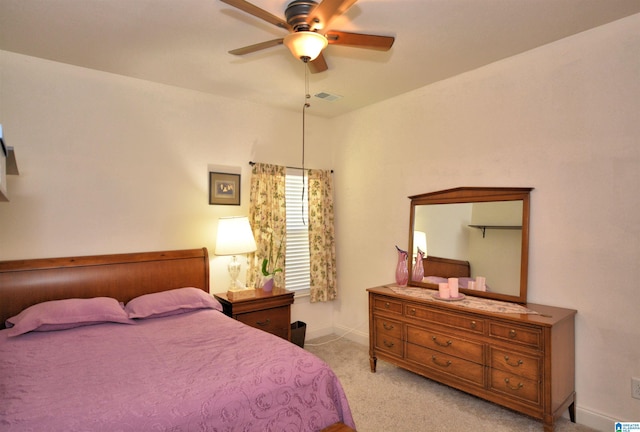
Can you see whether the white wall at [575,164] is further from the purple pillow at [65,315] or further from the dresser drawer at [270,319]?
the purple pillow at [65,315]

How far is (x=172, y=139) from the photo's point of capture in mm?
3594

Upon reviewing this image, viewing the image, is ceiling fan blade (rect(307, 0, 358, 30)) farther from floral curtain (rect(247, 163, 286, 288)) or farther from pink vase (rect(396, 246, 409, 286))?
pink vase (rect(396, 246, 409, 286))

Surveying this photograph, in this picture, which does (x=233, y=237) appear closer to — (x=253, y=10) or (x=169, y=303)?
(x=169, y=303)

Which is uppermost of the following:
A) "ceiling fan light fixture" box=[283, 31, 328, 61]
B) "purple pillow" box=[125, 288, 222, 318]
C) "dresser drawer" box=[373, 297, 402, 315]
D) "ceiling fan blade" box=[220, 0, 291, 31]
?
"ceiling fan blade" box=[220, 0, 291, 31]

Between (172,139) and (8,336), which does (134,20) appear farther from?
(8,336)

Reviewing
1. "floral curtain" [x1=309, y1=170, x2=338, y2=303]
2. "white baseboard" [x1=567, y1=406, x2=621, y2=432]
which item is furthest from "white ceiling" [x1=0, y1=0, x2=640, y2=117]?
"white baseboard" [x1=567, y1=406, x2=621, y2=432]

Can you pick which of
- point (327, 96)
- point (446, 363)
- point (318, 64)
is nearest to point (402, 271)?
point (446, 363)

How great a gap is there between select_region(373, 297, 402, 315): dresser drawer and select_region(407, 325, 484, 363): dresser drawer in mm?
182

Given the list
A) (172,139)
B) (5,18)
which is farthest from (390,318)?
(5,18)

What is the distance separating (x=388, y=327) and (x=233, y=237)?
1690mm

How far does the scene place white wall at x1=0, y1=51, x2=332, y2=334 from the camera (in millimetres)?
2879

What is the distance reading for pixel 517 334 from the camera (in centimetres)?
255

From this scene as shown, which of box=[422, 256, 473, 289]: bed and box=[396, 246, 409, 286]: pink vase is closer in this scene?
box=[422, 256, 473, 289]: bed

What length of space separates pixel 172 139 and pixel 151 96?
43 cm
